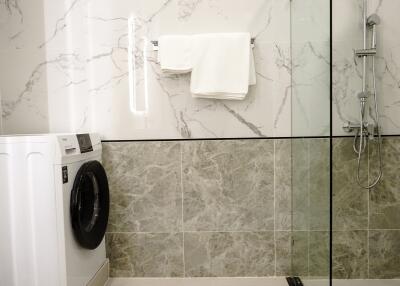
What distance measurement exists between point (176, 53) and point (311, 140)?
0.93 m

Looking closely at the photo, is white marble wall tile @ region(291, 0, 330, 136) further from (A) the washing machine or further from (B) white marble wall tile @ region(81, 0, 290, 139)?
(A) the washing machine

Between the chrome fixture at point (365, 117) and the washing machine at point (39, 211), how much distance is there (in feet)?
4.79

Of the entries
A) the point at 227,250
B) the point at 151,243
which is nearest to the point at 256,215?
the point at 227,250

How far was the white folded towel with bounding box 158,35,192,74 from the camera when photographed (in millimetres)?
1809

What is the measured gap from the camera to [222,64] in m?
1.80

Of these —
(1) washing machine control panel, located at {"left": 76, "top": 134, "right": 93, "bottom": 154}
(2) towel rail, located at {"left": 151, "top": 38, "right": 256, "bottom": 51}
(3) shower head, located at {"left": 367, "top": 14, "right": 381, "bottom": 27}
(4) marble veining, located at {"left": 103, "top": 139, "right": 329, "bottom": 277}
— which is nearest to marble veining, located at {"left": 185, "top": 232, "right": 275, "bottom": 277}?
(4) marble veining, located at {"left": 103, "top": 139, "right": 329, "bottom": 277}

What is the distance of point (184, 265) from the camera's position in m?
1.99

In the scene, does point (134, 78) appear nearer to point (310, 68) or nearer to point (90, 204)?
point (90, 204)

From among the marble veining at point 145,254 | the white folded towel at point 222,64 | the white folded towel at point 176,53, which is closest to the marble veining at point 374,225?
the white folded towel at point 222,64

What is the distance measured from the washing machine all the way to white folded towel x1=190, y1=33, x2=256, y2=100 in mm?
829

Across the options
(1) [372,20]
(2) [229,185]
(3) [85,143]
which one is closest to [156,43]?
(3) [85,143]

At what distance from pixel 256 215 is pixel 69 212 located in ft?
3.69

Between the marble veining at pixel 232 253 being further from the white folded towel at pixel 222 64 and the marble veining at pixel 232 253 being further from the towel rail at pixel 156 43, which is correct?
the towel rail at pixel 156 43

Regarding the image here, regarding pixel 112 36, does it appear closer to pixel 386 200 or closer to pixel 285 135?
pixel 285 135
